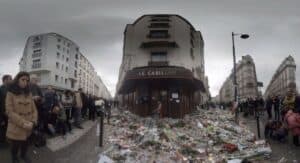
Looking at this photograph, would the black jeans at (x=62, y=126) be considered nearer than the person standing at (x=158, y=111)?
Yes

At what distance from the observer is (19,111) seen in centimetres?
514

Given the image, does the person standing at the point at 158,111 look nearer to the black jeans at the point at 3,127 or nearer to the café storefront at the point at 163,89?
the café storefront at the point at 163,89

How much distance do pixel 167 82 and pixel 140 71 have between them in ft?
8.07

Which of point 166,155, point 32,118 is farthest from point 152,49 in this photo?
point 32,118

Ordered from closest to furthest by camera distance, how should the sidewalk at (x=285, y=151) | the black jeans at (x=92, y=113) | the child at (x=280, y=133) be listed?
1. the sidewalk at (x=285, y=151)
2. the child at (x=280, y=133)
3. the black jeans at (x=92, y=113)

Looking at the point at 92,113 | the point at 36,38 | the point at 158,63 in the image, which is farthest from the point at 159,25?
the point at 36,38

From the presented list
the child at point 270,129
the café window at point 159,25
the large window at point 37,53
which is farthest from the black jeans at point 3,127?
the café window at point 159,25

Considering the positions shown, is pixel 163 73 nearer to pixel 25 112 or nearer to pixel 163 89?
pixel 163 89

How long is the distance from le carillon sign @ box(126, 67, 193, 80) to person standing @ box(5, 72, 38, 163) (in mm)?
15427

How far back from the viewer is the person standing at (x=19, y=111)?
5.06m

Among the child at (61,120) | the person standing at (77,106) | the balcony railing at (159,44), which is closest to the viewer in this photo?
the child at (61,120)

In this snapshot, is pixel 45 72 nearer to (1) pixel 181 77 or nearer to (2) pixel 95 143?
(2) pixel 95 143

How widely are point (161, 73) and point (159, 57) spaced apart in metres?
3.21

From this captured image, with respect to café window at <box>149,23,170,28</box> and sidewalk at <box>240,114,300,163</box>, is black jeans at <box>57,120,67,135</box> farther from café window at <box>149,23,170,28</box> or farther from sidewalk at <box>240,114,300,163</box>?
café window at <box>149,23,170,28</box>
